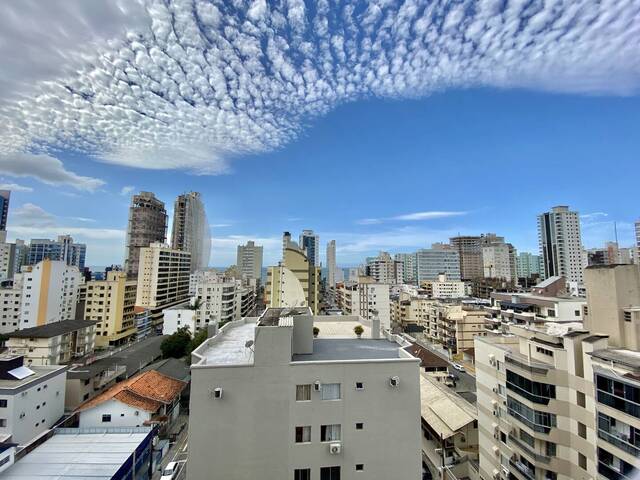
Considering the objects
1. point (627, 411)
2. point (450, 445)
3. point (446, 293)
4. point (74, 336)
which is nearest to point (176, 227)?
point (74, 336)

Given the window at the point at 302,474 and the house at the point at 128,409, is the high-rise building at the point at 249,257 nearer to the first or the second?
the house at the point at 128,409

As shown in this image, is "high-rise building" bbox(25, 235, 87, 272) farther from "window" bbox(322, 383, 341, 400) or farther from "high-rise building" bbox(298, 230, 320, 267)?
"window" bbox(322, 383, 341, 400)

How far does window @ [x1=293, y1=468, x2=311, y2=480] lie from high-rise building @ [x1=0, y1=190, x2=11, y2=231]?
11271 cm

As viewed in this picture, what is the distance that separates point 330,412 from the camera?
27.7 ft

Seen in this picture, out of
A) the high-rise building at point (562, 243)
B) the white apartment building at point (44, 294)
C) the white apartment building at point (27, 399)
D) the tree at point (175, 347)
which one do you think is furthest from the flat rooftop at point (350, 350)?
the high-rise building at point (562, 243)

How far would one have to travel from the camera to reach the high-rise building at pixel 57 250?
Result: 83.0m

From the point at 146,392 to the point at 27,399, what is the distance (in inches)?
222

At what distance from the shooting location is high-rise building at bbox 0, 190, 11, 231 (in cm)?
8662

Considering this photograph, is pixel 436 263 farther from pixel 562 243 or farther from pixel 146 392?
pixel 146 392

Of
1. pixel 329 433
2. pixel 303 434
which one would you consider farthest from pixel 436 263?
pixel 303 434

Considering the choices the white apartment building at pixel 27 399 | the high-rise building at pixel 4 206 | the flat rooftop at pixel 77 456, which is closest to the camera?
the flat rooftop at pixel 77 456

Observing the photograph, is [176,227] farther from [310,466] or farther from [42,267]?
[310,466]

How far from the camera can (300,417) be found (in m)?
8.30

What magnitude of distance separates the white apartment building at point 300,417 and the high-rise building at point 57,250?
87955 mm
